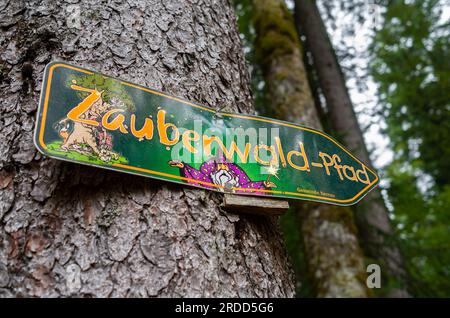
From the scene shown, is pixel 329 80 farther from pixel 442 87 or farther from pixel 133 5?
pixel 133 5

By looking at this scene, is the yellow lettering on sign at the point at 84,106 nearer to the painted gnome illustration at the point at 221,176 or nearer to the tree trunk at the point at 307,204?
the painted gnome illustration at the point at 221,176

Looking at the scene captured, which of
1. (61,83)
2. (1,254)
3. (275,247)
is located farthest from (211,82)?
(1,254)

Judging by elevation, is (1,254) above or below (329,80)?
below

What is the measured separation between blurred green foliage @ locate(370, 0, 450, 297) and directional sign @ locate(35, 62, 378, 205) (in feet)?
12.3

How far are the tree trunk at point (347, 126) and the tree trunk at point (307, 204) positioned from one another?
0.86m

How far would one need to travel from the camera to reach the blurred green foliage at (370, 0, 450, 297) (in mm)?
5168

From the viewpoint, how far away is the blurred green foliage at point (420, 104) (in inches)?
203

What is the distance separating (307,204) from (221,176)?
2.55m

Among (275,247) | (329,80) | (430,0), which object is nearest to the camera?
(275,247)

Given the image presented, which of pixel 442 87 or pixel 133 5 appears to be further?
pixel 442 87

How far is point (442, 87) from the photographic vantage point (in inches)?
261

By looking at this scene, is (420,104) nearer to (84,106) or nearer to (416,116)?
(416,116)

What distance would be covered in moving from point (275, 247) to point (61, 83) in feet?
2.66

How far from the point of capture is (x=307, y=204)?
348 cm
